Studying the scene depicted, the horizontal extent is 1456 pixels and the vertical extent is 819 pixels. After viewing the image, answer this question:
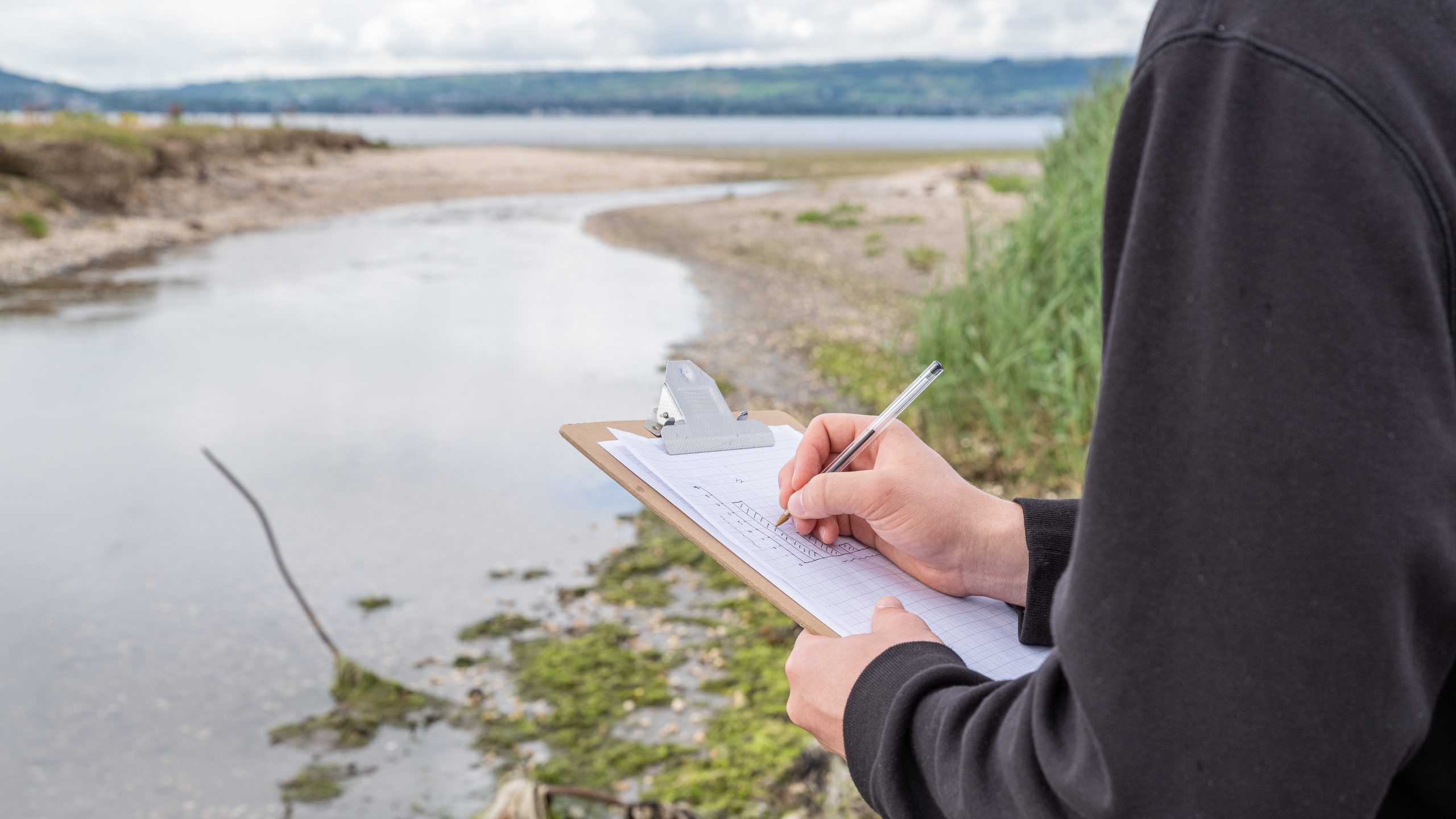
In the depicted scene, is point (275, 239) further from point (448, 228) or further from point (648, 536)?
point (648, 536)

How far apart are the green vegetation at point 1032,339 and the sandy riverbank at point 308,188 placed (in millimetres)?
11599

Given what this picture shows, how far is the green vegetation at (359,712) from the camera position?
3.54m

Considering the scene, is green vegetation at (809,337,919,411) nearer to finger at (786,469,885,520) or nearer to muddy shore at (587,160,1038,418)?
muddy shore at (587,160,1038,418)

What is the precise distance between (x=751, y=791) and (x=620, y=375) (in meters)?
5.53

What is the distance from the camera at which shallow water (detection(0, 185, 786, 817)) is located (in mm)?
3484

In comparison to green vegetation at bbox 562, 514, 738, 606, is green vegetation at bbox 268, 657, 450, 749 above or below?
below

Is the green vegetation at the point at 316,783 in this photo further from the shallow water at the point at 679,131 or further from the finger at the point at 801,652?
the shallow water at the point at 679,131

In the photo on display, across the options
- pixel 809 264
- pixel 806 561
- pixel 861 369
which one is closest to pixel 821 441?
pixel 806 561

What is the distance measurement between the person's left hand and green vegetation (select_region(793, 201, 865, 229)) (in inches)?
631


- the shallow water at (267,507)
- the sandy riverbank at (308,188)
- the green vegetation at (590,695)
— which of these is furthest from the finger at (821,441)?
the sandy riverbank at (308,188)

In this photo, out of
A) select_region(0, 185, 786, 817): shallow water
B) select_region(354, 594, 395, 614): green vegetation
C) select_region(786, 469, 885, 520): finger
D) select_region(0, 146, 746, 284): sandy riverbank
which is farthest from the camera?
select_region(0, 146, 746, 284): sandy riverbank

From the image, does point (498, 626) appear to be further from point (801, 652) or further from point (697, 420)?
point (801, 652)

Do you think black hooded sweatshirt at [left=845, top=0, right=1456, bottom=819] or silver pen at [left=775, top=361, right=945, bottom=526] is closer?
black hooded sweatshirt at [left=845, top=0, right=1456, bottom=819]

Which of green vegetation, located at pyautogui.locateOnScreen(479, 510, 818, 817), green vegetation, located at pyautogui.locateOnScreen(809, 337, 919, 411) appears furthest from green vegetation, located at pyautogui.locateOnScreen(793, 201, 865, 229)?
green vegetation, located at pyautogui.locateOnScreen(479, 510, 818, 817)
